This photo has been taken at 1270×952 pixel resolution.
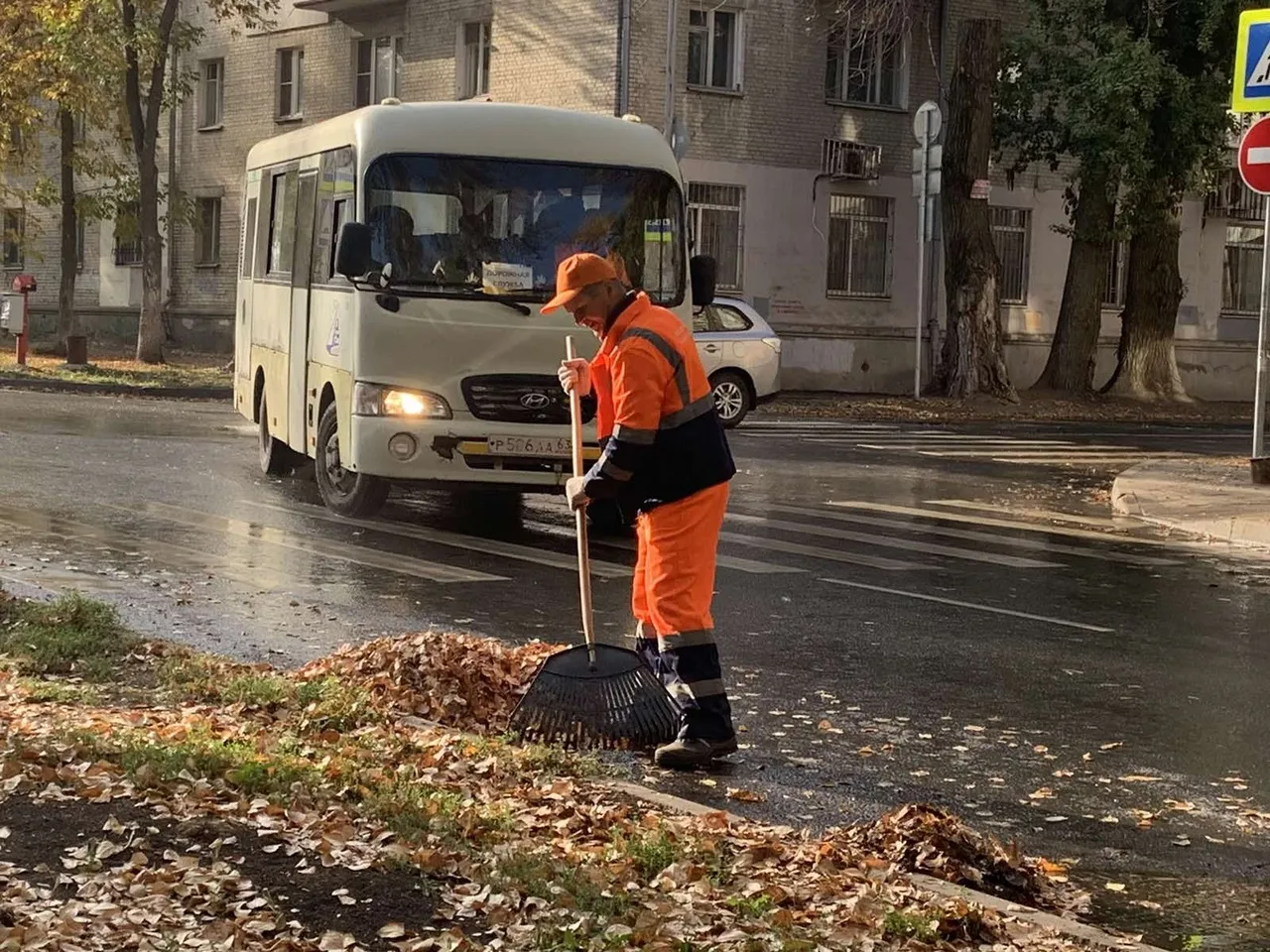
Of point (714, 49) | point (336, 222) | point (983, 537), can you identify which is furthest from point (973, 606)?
point (714, 49)

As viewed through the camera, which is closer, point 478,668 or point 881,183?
point 478,668

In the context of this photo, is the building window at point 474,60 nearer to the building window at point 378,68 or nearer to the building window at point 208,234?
the building window at point 378,68

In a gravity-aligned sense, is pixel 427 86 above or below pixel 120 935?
above

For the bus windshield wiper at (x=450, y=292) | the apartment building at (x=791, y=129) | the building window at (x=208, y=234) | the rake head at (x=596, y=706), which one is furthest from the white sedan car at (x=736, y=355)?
the building window at (x=208, y=234)

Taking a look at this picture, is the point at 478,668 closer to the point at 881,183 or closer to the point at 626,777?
the point at 626,777

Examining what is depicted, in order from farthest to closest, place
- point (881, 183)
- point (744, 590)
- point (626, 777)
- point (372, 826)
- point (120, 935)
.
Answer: point (881, 183)
point (744, 590)
point (626, 777)
point (372, 826)
point (120, 935)

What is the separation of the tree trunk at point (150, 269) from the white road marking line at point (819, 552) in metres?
21.5

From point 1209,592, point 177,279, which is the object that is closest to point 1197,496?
point 1209,592

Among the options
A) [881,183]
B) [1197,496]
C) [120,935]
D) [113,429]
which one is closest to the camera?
[120,935]

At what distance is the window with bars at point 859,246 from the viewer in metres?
35.1

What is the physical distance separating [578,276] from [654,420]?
564 mm

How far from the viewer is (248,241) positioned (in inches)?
704

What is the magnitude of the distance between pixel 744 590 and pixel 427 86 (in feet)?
85.6

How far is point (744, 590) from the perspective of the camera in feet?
37.3
